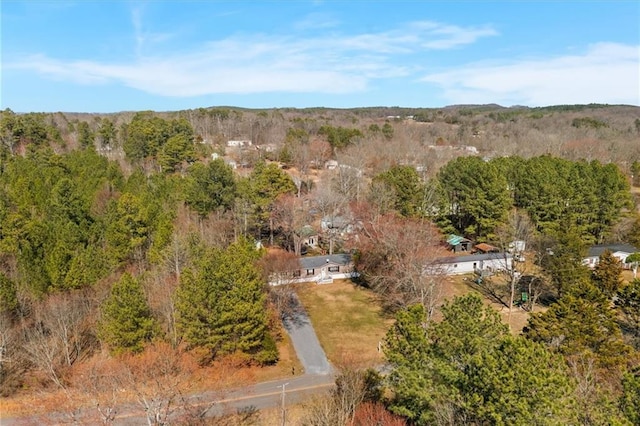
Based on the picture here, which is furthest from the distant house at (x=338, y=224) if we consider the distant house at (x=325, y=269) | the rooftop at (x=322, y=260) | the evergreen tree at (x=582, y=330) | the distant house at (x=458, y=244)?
the evergreen tree at (x=582, y=330)

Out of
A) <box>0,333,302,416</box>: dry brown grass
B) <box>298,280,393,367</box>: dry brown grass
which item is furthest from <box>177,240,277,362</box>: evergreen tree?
<box>298,280,393,367</box>: dry brown grass

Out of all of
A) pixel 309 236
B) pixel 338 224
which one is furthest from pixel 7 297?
pixel 338 224

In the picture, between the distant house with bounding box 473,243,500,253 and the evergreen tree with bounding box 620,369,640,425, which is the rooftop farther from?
the evergreen tree with bounding box 620,369,640,425

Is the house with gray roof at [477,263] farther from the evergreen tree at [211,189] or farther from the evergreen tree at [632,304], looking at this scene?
the evergreen tree at [211,189]

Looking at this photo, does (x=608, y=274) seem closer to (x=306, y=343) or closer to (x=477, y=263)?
(x=477, y=263)

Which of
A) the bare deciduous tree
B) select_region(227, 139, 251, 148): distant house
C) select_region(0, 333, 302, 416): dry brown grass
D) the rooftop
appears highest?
select_region(227, 139, 251, 148): distant house

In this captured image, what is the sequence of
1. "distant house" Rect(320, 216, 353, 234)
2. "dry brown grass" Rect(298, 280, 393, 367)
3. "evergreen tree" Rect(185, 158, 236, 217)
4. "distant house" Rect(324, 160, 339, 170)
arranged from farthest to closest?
"distant house" Rect(324, 160, 339, 170) < "distant house" Rect(320, 216, 353, 234) < "evergreen tree" Rect(185, 158, 236, 217) < "dry brown grass" Rect(298, 280, 393, 367)
